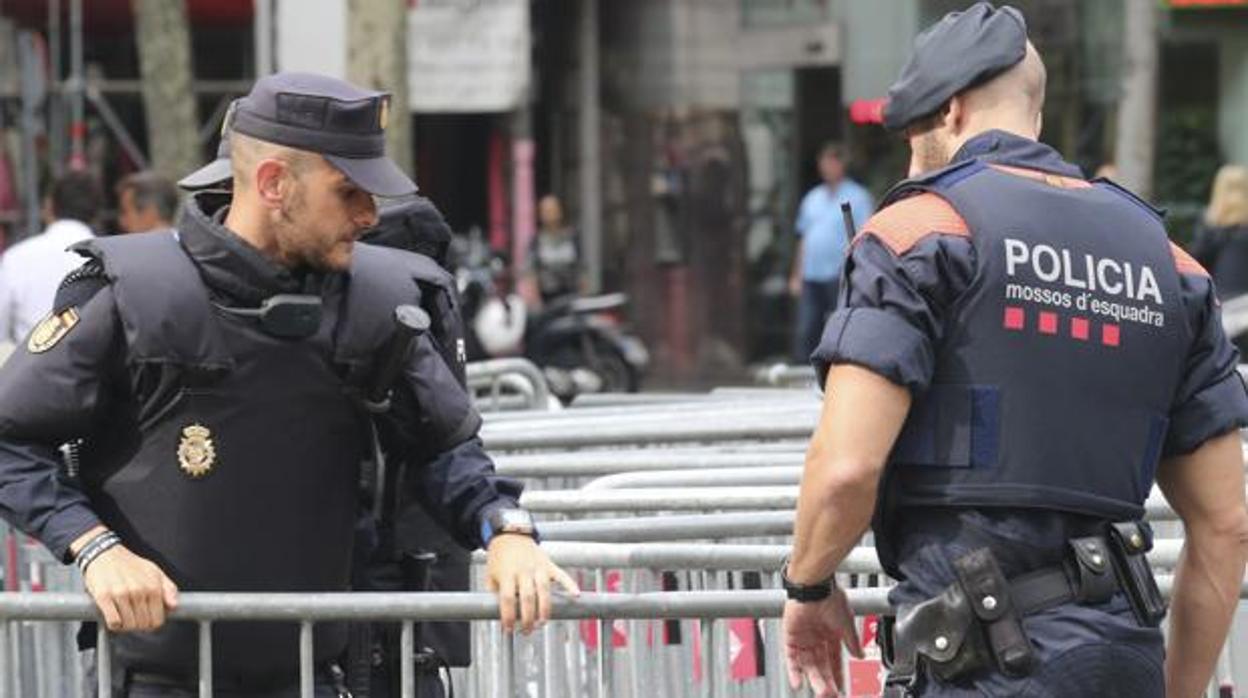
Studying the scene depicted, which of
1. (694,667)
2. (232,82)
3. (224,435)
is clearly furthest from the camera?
(232,82)

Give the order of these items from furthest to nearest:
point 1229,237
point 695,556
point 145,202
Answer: point 1229,237, point 145,202, point 695,556

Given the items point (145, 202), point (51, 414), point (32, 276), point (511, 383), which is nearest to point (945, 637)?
point (51, 414)

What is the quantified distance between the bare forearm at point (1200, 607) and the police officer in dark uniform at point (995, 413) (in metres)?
0.13

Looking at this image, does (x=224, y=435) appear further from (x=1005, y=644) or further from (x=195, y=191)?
(x=1005, y=644)

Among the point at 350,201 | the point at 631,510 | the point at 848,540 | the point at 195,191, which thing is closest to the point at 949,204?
the point at 848,540

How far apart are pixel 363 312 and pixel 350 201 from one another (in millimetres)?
193

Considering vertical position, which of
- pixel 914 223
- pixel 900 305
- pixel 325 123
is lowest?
pixel 900 305

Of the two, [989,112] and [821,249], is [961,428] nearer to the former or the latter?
Answer: [989,112]

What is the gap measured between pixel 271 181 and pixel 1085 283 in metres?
1.30

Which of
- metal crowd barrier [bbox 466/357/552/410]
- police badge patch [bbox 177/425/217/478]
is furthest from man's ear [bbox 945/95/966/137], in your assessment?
metal crowd barrier [bbox 466/357/552/410]

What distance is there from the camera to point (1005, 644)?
3.99 m

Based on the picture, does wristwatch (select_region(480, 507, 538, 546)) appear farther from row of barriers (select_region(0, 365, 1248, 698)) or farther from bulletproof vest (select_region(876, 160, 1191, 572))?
bulletproof vest (select_region(876, 160, 1191, 572))

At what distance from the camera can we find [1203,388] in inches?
168

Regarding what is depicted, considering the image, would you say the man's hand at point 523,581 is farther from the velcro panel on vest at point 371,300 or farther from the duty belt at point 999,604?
the duty belt at point 999,604
